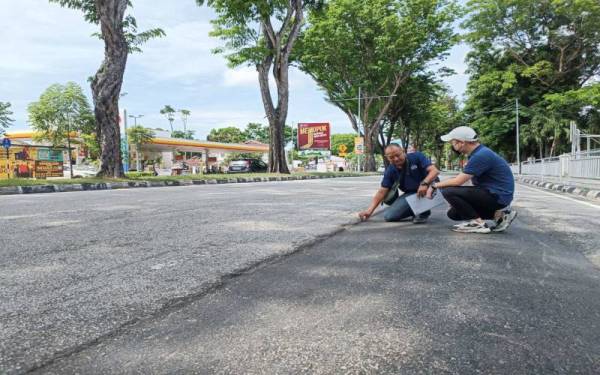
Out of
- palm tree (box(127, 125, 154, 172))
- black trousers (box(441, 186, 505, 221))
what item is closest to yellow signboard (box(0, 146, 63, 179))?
palm tree (box(127, 125, 154, 172))

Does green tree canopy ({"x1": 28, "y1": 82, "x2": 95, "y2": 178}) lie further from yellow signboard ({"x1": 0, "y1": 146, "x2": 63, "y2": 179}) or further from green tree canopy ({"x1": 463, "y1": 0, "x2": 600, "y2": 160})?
green tree canopy ({"x1": 463, "y1": 0, "x2": 600, "y2": 160})

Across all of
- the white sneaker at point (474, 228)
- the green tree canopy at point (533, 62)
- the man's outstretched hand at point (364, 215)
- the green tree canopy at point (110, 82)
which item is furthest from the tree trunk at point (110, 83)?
the green tree canopy at point (533, 62)

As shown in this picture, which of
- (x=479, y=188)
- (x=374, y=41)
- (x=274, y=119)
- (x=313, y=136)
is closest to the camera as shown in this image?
(x=479, y=188)

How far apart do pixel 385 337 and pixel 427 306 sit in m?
0.42

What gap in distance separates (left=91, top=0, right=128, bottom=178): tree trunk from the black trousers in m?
12.3

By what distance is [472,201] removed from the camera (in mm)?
4207

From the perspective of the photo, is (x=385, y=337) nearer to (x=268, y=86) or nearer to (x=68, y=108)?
(x=268, y=86)

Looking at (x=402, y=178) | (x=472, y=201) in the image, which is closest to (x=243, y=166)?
(x=402, y=178)

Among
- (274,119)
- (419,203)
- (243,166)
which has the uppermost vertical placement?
(274,119)

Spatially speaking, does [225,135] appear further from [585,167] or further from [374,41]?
[585,167]

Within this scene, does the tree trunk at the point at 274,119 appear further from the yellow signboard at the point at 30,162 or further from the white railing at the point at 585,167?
the white railing at the point at 585,167

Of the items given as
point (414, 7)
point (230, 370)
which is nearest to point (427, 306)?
point (230, 370)

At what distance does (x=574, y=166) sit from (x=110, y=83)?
15.0m

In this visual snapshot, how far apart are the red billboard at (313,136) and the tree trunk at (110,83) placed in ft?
105
